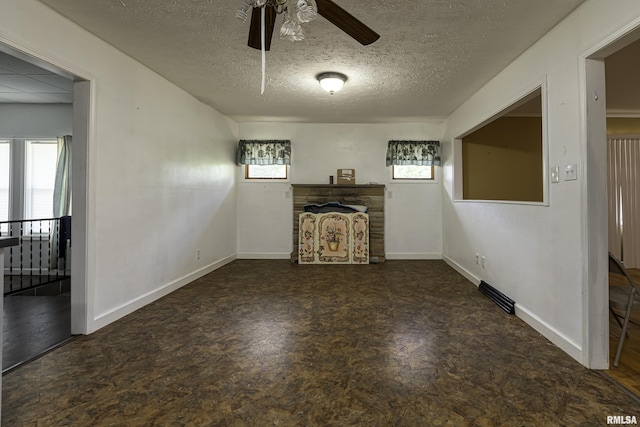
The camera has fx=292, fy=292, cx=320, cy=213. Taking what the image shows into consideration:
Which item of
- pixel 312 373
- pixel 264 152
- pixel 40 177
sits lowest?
pixel 312 373

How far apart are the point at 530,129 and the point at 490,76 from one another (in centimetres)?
222

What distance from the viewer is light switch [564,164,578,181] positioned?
77.6 inches

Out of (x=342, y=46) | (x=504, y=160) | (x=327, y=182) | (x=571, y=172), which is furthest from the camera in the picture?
(x=327, y=182)

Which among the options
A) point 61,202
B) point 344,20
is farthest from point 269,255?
point 344,20

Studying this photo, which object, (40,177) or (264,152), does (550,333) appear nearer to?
(264,152)

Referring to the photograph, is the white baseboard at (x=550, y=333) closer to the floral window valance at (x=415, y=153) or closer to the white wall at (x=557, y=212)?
the white wall at (x=557, y=212)

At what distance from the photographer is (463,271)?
4.17m

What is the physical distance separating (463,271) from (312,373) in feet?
10.4

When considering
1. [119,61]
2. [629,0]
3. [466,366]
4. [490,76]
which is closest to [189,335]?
[466,366]

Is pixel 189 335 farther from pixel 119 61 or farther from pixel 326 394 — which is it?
pixel 119 61

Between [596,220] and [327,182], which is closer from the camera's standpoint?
[596,220]

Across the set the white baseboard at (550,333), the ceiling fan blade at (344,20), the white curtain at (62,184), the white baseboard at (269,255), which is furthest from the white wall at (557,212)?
the white curtain at (62,184)

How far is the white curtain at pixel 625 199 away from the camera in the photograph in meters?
4.46

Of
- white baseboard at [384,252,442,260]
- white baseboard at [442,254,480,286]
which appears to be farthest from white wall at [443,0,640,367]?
white baseboard at [384,252,442,260]
